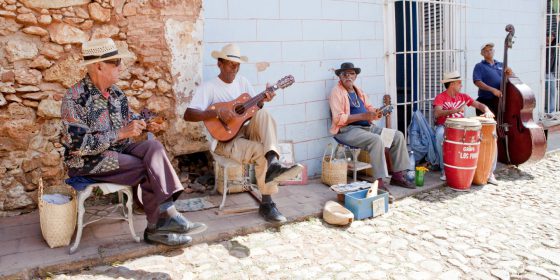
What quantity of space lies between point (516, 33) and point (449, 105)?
3.21 meters

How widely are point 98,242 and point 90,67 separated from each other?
1253mm

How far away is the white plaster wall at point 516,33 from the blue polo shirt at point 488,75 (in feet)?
2.56

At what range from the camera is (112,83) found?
132 inches

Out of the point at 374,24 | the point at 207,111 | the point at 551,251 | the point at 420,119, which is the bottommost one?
the point at 551,251

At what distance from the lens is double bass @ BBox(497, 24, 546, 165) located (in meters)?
5.63

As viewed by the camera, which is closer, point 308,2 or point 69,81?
point 69,81

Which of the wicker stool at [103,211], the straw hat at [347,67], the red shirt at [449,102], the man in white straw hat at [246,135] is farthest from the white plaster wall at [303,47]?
the wicker stool at [103,211]

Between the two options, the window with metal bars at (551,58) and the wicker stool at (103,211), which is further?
the window with metal bars at (551,58)

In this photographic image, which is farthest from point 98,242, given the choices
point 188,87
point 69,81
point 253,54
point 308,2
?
point 308,2

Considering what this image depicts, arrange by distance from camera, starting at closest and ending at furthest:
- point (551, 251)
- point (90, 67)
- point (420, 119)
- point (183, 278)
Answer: point (183, 278) → point (90, 67) → point (551, 251) → point (420, 119)

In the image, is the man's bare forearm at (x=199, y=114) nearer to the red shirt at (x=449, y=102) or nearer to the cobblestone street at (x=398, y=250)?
the cobblestone street at (x=398, y=250)

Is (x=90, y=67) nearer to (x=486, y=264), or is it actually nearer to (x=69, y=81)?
(x=69, y=81)

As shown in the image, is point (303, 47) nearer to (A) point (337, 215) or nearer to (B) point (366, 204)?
(B) point (366, 204)

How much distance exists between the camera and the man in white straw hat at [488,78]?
6.18 metres
